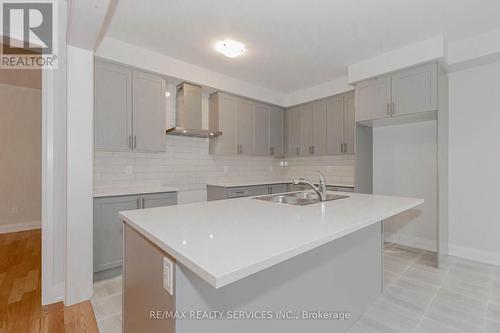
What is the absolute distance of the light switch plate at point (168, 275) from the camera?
0.96 metres

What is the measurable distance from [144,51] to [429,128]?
3.91 meters

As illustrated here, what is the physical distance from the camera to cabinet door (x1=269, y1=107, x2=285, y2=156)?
479 centimetres

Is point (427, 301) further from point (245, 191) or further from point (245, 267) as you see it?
point (245, 191)

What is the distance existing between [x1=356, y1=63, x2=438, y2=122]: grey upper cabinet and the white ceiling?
1.19 ft

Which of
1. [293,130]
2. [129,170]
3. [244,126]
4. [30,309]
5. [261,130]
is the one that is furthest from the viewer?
[293,130]

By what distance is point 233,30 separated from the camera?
2674mm

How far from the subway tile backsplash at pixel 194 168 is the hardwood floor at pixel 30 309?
3.75ft

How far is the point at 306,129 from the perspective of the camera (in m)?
4.60

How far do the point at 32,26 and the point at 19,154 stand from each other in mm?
3570

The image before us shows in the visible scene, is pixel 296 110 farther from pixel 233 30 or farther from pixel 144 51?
pixel 144 51

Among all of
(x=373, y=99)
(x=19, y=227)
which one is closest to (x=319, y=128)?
(x=373, y=99)

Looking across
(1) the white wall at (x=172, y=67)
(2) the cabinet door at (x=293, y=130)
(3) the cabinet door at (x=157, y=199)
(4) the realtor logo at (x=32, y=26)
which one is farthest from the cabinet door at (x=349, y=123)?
(4) the realtor logo at (x=32, y=26)

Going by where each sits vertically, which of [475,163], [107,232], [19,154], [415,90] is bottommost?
[107,232]

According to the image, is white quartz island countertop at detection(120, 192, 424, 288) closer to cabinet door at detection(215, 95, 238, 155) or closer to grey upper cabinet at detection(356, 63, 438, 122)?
grey upper cabinet at detection(356, 63, 438, 122)
